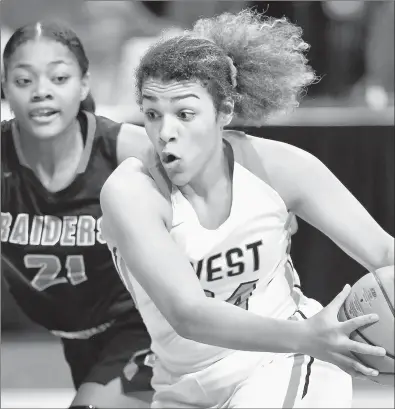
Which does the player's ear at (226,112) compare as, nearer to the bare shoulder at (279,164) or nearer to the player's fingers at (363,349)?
the bare shoulder at (279,164)

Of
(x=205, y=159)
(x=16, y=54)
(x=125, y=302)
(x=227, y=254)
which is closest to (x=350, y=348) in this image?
(x=227, y=254)

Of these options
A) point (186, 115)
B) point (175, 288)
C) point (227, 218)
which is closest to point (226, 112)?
point (186, 115)

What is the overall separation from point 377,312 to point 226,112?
434 mm

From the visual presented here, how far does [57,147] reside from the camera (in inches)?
62.9

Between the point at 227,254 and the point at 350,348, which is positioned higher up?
the point at 227,254

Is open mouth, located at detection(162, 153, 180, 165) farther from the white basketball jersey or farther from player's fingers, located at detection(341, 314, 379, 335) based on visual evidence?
player's fingers, located at detection(341, 314, 379, 335)

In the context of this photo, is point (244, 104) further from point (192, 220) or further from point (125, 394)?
point (125, 394)

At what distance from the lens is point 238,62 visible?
1389 mm

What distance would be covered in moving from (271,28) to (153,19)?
0.25 metres

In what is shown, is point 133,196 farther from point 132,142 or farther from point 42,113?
point 42,113

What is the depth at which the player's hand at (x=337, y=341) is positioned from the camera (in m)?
1.25

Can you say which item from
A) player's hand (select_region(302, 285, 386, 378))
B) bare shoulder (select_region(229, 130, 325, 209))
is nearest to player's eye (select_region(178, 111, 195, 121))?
bare shoulder (select_region(229, 130, 325, 209))

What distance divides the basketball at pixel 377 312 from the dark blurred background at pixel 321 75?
0.19 m

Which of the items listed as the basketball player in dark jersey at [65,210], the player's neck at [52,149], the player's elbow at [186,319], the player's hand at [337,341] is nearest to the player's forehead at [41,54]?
the basketball player in dark jersey at [65,210]
